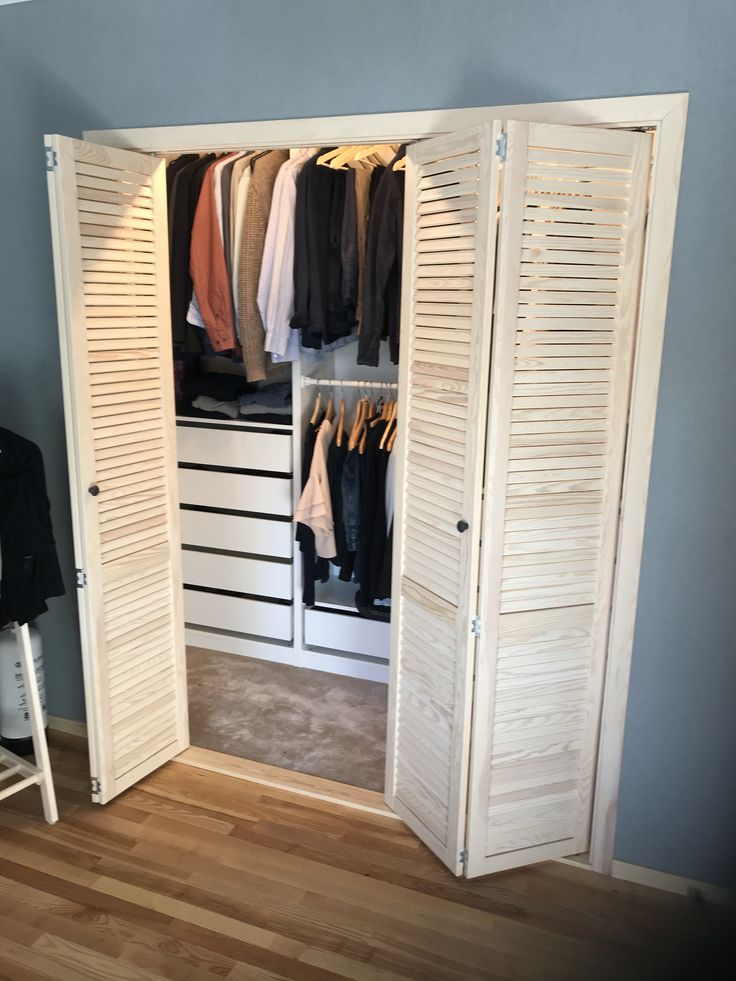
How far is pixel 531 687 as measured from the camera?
2117mm

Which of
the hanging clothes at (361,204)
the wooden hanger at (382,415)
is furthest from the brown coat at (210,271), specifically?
the wooden hanger at (382,415)

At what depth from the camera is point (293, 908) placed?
2.08 meters

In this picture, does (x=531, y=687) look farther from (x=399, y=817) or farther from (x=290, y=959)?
(x=290, y=959)

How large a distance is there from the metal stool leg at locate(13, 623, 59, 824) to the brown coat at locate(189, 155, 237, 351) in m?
1.24

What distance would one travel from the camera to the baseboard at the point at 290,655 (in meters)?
3.34

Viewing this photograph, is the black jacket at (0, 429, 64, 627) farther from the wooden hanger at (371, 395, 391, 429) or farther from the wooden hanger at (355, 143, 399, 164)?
the wooden hanger at (355, 143, 399, 164)

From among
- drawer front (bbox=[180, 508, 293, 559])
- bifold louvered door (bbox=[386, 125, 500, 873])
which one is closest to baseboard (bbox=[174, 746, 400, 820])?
bifold louvered door (bbox=[386, 125, 500, 873])

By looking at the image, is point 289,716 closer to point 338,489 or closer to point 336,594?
point 336,594

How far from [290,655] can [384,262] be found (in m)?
1.80

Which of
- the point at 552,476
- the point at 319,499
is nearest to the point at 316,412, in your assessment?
the point at 319,499

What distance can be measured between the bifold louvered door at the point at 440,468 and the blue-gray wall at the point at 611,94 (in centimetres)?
30

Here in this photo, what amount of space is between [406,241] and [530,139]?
16.9 inches

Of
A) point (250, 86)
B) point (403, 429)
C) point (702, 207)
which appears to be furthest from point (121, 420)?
point (702, 207)

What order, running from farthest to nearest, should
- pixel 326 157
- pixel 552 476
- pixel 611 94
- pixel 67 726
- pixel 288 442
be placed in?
pixel 288 442, pixel 67 726, pixel 326 157, pixel 552 476, pixel 611 94
